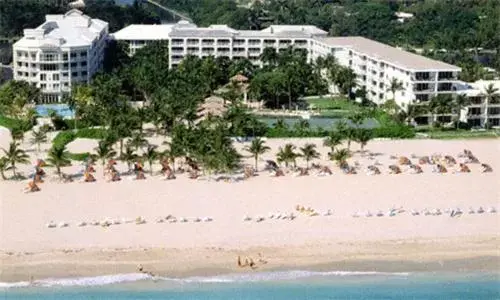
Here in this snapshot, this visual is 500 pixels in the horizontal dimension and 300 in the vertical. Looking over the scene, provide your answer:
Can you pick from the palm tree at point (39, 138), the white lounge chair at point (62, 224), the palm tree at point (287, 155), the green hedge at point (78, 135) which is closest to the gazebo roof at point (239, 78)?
the green hedge at point (78, 135)

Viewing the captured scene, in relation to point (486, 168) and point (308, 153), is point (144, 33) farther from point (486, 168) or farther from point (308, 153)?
point (486, 168)

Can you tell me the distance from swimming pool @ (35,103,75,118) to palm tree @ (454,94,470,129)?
23.6m

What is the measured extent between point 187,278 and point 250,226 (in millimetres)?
5126

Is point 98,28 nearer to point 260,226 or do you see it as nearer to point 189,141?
point 189,141

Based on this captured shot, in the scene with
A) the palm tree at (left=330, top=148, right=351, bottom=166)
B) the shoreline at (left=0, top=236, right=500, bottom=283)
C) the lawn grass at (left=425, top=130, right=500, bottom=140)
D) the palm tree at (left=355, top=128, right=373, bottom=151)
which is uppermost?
the palm tree at (left=355, top=128, right=373, bottom=151)

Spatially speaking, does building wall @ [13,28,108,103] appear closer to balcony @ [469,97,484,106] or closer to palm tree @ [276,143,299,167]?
Answer: palm tree @ [276,143,299,167]

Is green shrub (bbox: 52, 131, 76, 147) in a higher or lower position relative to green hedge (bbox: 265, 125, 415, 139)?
lower

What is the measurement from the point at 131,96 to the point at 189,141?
21.0 m

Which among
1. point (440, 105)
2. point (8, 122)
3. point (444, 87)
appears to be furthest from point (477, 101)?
point (8, 122)

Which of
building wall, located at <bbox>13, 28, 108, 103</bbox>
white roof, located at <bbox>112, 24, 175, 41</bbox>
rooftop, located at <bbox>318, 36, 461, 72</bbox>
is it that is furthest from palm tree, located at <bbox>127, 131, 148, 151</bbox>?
white roof, located at <bbox>112, 24, 175, 41</bbox>

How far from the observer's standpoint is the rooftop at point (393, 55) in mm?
56344

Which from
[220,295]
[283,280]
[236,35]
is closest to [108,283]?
[220,295]

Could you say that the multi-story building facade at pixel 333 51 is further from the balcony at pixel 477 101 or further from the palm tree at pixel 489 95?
the palm tree at pixel 489 95

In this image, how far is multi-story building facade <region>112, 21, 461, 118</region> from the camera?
2191 inches
